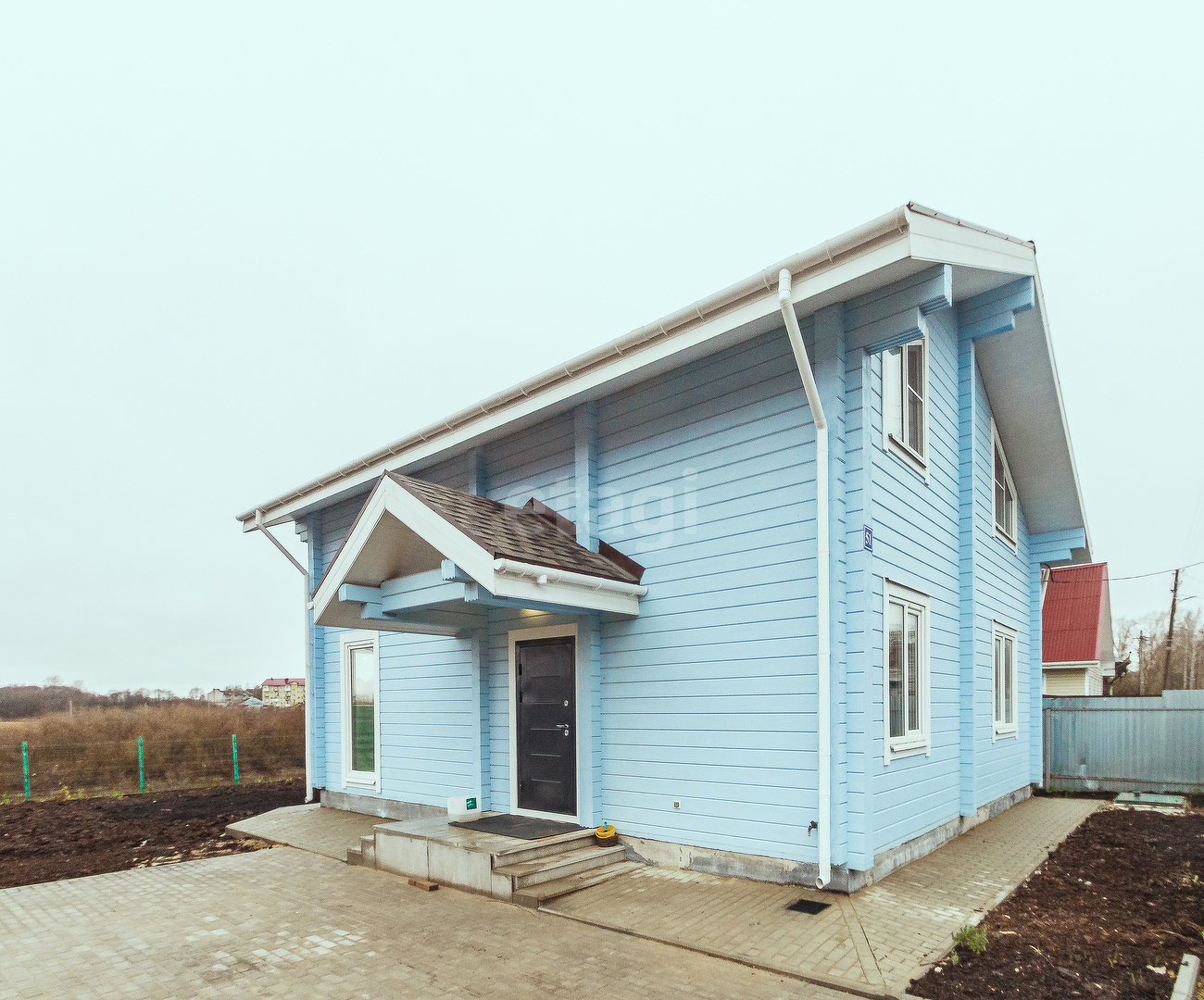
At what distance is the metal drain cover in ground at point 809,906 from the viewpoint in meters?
5.40

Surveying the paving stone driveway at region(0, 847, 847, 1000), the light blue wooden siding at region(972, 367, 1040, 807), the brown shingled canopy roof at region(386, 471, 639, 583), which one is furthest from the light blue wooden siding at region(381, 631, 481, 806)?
the light blue wooden siding at region(972, 367, 1040, 807)

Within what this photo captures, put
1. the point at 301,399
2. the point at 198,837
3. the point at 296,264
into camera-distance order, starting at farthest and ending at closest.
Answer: the point at 301,399 < the point at 296,264 < the point at 198,837

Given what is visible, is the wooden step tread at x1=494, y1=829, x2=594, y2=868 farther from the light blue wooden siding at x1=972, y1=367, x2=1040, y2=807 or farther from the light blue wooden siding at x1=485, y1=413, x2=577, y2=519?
the light blue wooden siding at x1=972, y1=367, x2=1040, y2=807

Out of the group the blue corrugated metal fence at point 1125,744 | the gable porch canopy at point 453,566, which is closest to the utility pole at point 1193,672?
the blue corrugated metal fence at point 1125,744

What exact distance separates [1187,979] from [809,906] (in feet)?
7.08

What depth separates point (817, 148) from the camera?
51.0 meters

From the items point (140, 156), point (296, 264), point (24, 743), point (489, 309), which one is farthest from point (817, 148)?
point (24, 743)

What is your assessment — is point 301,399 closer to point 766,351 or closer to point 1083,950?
point 766,351

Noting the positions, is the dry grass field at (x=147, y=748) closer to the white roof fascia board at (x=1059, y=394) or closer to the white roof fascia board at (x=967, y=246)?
the white roof fascia board at (x=1059, y=394)

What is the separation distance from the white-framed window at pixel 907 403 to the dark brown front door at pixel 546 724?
367cm

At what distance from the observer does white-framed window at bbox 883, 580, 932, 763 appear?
6.51 meters

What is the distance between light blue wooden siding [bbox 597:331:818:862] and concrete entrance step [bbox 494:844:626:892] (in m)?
0.38

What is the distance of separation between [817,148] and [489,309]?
24974 mm

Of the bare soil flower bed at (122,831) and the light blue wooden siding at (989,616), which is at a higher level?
the light blue wooden siding at (989,616)
